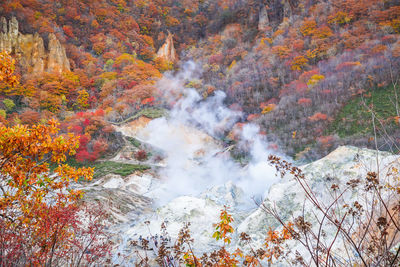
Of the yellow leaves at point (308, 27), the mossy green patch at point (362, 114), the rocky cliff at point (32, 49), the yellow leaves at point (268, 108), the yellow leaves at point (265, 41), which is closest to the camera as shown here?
the mossy green patch at point (362, 114)

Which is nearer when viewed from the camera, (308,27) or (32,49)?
(32,49)

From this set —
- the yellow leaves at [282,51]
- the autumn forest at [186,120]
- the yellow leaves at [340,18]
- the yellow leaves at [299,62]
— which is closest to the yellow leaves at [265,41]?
the autumn forest at [186,120]

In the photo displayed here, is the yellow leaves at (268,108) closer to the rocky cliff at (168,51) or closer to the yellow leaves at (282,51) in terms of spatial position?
the yellow leaves at (282,51)

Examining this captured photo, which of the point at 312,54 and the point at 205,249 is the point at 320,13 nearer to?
the point at 312,54

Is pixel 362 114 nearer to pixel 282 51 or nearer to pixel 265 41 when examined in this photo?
pixel 282 51

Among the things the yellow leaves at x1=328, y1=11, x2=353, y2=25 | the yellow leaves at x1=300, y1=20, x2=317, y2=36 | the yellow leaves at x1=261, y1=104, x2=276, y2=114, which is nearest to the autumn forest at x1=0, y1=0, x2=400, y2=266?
the yellow leaves at x1=300, y1=20, x2=317, y2=36

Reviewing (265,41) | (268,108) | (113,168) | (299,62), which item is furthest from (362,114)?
(265,41)

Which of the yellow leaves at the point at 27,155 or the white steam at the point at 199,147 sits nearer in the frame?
the yellow leaves at the point at 27,155
